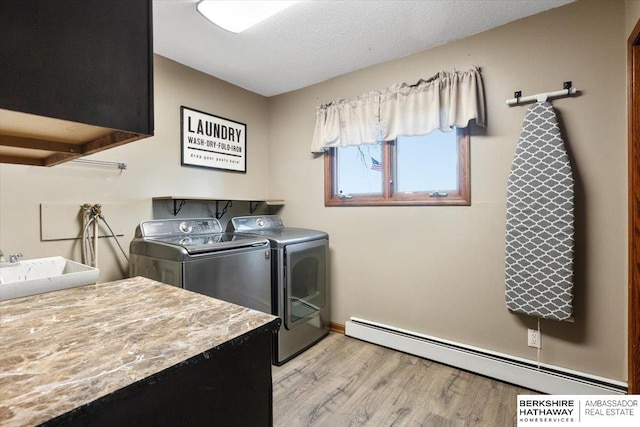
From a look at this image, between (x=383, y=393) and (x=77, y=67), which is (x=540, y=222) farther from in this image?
(x=77, y=67)

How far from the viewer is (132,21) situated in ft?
2.34

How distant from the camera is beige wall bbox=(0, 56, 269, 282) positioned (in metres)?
1.77

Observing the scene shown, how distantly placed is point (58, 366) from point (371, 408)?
5.46 ft

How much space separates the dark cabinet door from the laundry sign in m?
1.96

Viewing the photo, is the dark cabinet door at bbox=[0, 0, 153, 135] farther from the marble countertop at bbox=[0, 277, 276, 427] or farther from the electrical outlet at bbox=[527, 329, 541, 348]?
the electrical outlet at bbox=[527, 329, 541, 348]

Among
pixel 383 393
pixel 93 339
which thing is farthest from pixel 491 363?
pixel 93 339

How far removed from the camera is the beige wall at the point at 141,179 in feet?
5.80

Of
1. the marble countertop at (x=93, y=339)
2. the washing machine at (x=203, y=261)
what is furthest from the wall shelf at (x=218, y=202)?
the marble countertop at (x=93, y=339)

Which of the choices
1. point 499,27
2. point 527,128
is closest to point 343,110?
point 499,27

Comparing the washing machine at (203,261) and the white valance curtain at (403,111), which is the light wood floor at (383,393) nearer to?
the washing machine at (203,261)

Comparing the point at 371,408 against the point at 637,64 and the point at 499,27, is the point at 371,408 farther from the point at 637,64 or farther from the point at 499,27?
the point at 499,27

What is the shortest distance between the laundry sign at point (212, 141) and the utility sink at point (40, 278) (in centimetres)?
121

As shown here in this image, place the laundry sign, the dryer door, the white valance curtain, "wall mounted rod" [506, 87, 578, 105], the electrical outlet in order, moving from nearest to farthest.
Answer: "wall mounted rod" [506, 87, 578, 105]
the electrical outlet
the white valance curtain
the dryer door
the laundry sign

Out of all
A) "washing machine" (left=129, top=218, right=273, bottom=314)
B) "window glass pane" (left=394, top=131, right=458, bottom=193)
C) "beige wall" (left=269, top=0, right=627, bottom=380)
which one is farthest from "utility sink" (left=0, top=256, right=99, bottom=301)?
"window glass pane" (left=394, top=131, right=458, bottom=193)
